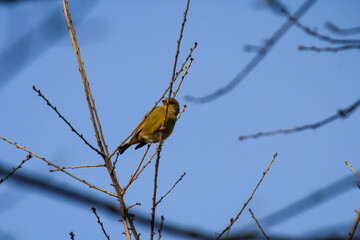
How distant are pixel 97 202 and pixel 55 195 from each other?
145 mm

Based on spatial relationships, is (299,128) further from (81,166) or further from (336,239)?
(81,166)

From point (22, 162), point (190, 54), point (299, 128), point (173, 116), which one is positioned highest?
point (173, 116)

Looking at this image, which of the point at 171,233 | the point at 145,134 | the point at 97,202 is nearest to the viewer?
the point at 97,202

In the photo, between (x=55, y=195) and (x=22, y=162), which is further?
(x=22, y=162)

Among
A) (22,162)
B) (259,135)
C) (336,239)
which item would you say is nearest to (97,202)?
(336,239)

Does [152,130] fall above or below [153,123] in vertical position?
below

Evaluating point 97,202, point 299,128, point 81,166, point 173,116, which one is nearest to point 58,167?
point 81,166

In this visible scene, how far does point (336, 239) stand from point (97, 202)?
61cm

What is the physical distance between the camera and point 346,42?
2.35 meters

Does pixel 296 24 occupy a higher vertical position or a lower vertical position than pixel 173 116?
lower

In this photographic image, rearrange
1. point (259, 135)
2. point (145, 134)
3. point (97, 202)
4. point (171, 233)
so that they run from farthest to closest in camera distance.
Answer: point (145, 134) < point (259, 135) < point (171, 233) < point (97, 202)

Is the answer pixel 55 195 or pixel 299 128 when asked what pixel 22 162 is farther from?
pixel 55 195

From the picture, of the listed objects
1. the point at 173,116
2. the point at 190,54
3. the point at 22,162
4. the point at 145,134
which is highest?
the point at 173,116

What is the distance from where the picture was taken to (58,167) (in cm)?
355
